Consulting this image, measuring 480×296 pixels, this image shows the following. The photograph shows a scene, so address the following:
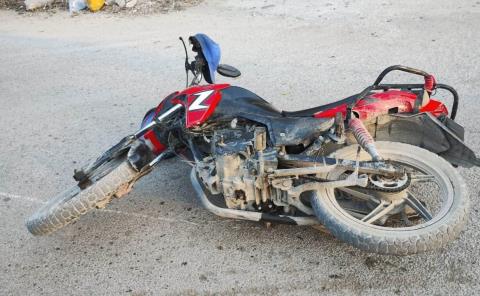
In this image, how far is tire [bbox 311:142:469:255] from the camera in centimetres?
250

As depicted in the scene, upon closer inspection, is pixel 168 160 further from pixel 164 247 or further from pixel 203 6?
pixel 203 6

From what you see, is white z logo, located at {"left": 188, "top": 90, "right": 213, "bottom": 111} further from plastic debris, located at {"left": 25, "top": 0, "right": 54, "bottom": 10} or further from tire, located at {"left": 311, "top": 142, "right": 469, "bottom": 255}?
plastic debris, located at {"left": 25, "top": 0, "right": 54, "bottom": 10}

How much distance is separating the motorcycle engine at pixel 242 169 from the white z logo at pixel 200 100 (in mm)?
211

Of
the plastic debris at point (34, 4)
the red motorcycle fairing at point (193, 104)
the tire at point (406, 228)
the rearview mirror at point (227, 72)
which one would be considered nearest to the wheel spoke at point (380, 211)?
the tire at point (406, 228)

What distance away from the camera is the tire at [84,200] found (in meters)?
3.00

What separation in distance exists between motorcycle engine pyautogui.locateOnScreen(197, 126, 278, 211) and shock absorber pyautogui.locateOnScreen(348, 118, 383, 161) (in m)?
0.43

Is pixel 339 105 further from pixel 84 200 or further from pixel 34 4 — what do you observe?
pixel 34 4

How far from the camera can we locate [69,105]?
215 inches

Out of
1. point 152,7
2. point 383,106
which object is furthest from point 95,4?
point 383,106

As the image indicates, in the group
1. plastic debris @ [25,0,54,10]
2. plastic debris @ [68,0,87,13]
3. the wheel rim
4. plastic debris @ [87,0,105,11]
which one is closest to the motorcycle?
Answer: the wheel rim

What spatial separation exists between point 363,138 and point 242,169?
657 mm

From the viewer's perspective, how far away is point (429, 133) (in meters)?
3.01

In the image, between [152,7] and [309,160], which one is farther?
[152,7]

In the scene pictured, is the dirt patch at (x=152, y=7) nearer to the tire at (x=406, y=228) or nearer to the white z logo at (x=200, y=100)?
the white z logo at (x=200, y=100)
